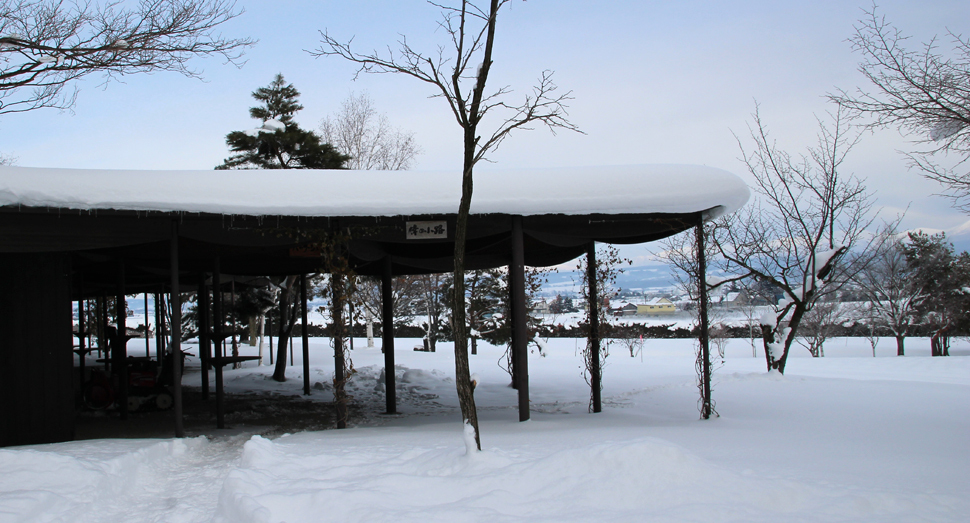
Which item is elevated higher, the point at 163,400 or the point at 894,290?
the point at 894,290

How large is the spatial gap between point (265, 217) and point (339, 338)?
1519 mm

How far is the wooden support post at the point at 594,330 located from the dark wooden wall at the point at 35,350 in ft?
20.1

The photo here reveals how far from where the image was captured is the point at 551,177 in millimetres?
6879

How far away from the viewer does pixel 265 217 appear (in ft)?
20.7

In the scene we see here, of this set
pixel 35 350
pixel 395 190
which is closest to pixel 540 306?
pixel 395 190

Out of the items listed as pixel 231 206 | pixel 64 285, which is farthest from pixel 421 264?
pixel 64 285

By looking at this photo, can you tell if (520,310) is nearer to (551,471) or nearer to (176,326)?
(551,471)

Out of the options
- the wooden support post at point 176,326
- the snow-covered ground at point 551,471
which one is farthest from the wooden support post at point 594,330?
the wooden support post at point 176,326

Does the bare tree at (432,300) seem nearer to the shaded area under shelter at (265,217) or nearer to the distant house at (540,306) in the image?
the distant house at (540,306)

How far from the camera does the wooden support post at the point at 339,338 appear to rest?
22.1 ft

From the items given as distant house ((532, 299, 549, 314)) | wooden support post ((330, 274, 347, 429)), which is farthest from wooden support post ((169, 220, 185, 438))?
distant house ((532, 299, 549, 314))

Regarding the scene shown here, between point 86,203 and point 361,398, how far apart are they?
6.47m

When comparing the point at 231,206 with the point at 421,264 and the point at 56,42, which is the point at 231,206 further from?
the point at 56,42

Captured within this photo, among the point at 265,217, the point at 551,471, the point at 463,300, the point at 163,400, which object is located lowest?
the point at 163,400
